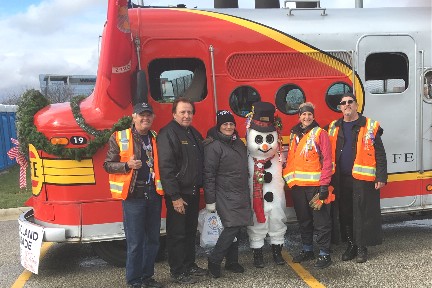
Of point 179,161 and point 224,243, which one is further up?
point 179,161

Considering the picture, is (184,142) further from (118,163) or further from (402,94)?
(402,94)

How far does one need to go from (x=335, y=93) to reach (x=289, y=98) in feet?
1.85

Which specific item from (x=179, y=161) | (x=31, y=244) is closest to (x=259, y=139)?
(x=179, y=161)

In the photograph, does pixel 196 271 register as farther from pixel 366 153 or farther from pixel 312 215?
pixel 366 153

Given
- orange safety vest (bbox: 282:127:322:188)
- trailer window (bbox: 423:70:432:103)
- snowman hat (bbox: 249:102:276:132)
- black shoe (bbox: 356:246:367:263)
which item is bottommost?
black shoe (bbox: 356:246:367:263)

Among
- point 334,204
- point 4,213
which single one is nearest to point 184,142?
point 334,204

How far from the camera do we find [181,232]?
437 centimetres

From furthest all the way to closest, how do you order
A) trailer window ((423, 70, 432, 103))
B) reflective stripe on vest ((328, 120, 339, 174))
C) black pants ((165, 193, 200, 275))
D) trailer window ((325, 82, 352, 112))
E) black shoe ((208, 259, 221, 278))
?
1. trailer window ((423, 70, 432, 103))
2. trailer window ((325, 82, 352, 112))
3. reflective stripe on vest ((328, 120, 339, 174))
4. black shoe ((208, 259, 221, 278))
5. black pants ((165, 193, 200, 275))

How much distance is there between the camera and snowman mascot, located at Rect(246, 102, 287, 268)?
15.1 ft

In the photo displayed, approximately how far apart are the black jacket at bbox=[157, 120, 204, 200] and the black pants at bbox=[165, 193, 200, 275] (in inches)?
6.5

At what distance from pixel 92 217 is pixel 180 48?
1997mm

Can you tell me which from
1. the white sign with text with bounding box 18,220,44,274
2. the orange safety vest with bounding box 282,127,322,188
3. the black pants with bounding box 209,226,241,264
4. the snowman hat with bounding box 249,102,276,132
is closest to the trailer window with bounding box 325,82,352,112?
the orange safety vest with bounding box 282,127,322,188

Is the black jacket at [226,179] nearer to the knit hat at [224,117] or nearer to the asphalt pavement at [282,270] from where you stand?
the knit hat at [224,117]

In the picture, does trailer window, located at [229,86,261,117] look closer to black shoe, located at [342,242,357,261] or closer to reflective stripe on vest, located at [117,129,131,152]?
reflective stripe on vest, located at [117,129,131,152]
